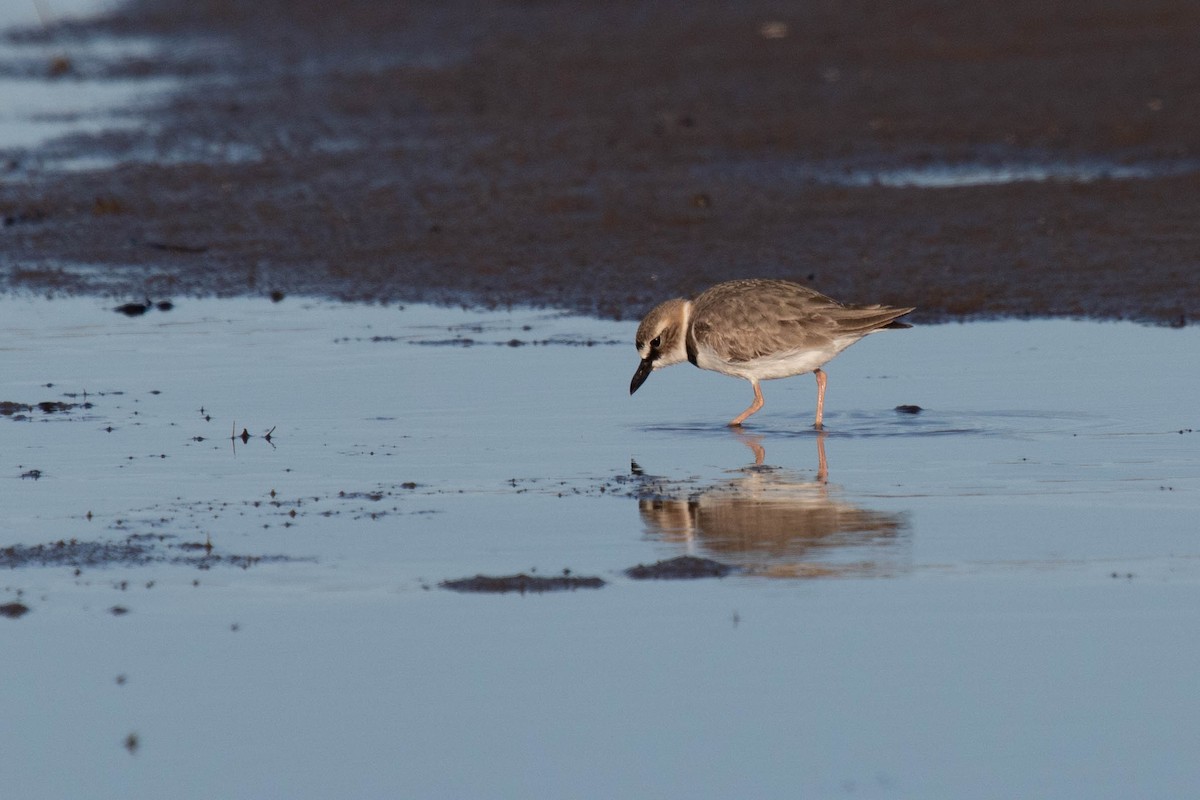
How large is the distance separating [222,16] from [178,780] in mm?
30741

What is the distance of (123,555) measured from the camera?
7.70 metres

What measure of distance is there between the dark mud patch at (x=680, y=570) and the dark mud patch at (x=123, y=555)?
1.39 meters

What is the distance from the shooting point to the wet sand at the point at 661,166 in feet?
49.0

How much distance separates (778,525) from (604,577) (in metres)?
1.06

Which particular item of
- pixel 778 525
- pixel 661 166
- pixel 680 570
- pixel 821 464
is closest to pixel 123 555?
pixel 680 570

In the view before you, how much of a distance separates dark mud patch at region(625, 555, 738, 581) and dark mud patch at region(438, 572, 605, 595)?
19 centimetres

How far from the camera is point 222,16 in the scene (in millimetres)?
34625

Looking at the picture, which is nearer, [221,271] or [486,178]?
Answer: [221,271]

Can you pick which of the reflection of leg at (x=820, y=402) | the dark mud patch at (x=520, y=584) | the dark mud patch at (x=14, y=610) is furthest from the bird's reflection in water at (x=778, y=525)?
the dark mud patch at (x=14, y=610)

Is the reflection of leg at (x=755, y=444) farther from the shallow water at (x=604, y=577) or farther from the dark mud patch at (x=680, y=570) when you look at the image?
the dark mud patch at (x=680, y=570)

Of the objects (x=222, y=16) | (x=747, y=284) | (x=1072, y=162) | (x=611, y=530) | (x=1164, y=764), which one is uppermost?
(x=222, y=16)

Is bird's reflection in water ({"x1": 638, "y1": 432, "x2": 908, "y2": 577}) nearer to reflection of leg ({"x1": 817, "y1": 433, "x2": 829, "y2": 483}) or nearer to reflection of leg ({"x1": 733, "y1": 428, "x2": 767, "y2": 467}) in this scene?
reflection of leg ({"x1": 817, "y1": 433, "x2": 829, "y2": 483})

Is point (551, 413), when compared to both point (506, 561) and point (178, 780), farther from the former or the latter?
point (178, 780)

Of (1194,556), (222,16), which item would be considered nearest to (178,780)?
(1194,556)
